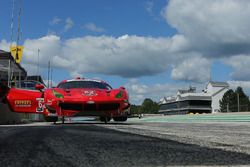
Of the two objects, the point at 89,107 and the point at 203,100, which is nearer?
the point at 89,107

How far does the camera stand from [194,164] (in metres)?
2.52

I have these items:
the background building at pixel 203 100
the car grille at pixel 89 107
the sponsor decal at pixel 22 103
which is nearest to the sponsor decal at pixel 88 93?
the car grille at pixel 89 107

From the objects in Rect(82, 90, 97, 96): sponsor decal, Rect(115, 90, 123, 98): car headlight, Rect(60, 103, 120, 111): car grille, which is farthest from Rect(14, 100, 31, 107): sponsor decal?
Rect(115, 90, 123, 98): car headlight

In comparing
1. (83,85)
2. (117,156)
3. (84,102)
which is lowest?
(117,156)

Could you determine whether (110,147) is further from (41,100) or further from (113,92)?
(41,100)

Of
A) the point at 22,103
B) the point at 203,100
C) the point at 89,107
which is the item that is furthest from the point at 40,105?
the point at 203,100

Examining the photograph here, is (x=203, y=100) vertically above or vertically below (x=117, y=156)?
above

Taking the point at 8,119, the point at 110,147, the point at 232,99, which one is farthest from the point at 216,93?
the point at 110,147

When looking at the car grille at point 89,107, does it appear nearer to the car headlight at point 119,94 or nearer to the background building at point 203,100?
the car headlight at point 119,94

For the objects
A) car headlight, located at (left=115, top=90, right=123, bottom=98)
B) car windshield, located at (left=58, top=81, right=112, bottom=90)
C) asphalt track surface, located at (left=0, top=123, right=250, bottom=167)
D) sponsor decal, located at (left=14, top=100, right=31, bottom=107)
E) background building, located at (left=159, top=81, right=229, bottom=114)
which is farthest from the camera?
background building, located at (left=159, top=81, right=229, bottom=114)

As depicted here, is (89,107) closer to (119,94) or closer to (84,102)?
(84,102)

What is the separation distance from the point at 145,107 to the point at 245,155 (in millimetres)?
181227

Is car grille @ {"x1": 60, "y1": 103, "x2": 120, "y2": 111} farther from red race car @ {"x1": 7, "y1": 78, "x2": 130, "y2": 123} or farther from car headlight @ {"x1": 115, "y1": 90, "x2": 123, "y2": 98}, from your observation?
car headlight @ {"x1": 115, "y1": 90, "x2": 123, "y2": 98}

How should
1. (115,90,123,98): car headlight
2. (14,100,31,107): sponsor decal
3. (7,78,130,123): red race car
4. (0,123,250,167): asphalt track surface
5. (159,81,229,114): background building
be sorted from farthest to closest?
(159,81,229,114): background building
(14,100,31,107): sponsor decal
(115,90,123,98): car headlight
(7,78,130,123): red race car
(0,123,250,167): asphalt track surface
